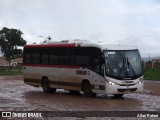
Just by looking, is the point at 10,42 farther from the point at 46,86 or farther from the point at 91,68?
the point at 91,68

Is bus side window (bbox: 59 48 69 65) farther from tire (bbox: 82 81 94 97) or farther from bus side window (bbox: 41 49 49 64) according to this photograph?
tire (bbox: 82 81 94 97)

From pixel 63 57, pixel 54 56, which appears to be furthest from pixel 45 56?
pixel 63 57

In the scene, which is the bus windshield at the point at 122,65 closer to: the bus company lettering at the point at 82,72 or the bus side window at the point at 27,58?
the bus company lettering at the point at 82,72

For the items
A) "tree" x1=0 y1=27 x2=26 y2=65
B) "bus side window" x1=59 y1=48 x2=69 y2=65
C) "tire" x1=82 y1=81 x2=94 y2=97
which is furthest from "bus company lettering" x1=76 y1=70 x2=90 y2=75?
"tree" x1=0 y1=27 x2=26 y2=65

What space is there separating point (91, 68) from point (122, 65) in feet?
5.80

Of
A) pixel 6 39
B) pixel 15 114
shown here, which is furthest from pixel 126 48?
pixel 6 39

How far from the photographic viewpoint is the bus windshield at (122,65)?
885 inches

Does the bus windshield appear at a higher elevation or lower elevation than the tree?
lower

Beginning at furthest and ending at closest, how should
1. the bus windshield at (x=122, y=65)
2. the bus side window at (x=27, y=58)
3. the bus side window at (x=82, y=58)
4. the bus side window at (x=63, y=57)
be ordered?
the bus side window at (x=27, y=58) → the bus side window at (x=63, y=57) → the bus side window at (x=82, y=58) → the bus windshield at (x=122, y=65)

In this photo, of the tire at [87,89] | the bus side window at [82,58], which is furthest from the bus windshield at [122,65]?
the tire at [87,89]

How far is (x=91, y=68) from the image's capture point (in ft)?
77.3

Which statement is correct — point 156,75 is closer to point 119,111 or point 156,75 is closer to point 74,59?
point 74,59

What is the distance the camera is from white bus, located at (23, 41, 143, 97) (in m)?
22.5

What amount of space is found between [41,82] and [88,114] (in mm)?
13252
